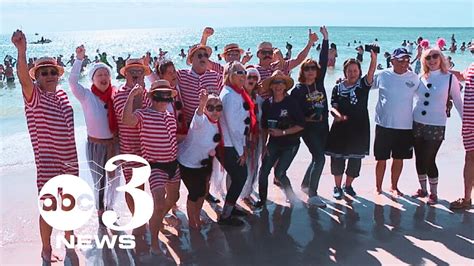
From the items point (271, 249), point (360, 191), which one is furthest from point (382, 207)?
point (271, 249)

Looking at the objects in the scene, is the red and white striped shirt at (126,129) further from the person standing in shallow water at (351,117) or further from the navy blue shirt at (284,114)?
the person standing in shallow water at (351,117)

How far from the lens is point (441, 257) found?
5.05m

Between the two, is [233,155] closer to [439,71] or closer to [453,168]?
[439,71]

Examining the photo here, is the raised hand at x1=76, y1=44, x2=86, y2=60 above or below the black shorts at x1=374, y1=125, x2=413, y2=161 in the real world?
above

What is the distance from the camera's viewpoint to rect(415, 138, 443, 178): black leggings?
6363 millimetres

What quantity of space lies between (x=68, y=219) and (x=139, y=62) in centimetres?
184

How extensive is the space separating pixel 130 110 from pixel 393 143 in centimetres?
342

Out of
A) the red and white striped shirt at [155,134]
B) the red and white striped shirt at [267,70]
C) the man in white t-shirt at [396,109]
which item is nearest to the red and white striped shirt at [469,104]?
the man in white t-shirt at [396,109]

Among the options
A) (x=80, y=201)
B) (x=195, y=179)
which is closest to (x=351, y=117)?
(x=195, y=179)

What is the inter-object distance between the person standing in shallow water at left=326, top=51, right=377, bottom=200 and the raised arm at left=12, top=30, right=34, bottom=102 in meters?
3.59

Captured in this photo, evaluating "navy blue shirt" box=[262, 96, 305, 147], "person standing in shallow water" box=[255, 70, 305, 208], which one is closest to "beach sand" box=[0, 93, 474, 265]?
"person standing in shallow water" box=[255, 70, 305, 208]

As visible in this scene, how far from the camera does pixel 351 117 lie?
6430 millimetres

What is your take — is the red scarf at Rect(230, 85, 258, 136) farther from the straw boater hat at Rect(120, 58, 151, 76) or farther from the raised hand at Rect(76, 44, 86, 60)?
the raised hand at Rect(76, 44, 86, 60)

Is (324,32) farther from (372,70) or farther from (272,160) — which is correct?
(272,160)
